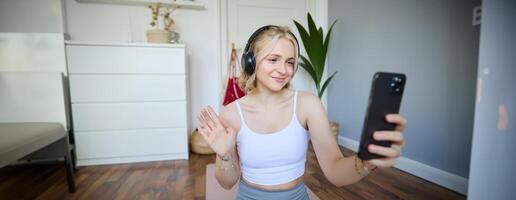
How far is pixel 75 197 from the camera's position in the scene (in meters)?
1.54

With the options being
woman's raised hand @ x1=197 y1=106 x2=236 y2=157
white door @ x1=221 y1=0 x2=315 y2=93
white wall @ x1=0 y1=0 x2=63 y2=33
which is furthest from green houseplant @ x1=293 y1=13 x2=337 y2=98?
white wall @ x1=0 y1=0 x2=63 y2=33

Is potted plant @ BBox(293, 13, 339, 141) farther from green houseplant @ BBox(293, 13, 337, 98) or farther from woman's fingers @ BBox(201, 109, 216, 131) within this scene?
woman's fingers @ BBox(201, 109, 216, 131)

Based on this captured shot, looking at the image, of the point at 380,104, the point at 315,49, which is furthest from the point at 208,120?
the point at 315,49

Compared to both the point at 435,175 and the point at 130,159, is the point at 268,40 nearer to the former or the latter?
the point at 435,175

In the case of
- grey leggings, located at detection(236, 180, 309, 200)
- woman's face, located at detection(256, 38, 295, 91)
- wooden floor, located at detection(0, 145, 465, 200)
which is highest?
woman's face, located at detection(256, 38, 295, 91)

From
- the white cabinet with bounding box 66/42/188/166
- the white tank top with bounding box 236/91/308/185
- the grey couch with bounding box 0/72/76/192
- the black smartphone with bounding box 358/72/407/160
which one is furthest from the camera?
the white cabinet with bounding box 66/42/188/166

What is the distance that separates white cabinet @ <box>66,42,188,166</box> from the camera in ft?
6.59

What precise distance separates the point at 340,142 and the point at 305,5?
1.71m

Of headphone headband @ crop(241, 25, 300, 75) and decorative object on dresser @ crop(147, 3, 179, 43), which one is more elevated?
decorative object on dresser @ crop(147, 3, 179, 43)

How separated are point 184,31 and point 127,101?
3.28 feet

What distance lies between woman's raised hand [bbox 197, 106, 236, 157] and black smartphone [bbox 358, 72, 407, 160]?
0.32 meters

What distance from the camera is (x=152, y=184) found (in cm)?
172

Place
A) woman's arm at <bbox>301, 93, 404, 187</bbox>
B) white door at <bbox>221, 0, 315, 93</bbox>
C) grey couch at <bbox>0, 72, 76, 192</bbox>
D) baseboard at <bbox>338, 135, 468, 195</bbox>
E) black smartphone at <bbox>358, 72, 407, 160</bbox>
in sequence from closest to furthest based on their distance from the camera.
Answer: black smartphone at <bbox>358, 72, 407, 160</bbox>
woman's arm at <bbox>301, 93, 404, 187</bbox>
baseboard at <bbox>338, 135, 468, 195</bbox>
grey couch at <bbox>0, 72, 76, 192</bbox>
white door at <bbox>221, 0, 315, 93</bbox>

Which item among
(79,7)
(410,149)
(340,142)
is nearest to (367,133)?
(410,149)
